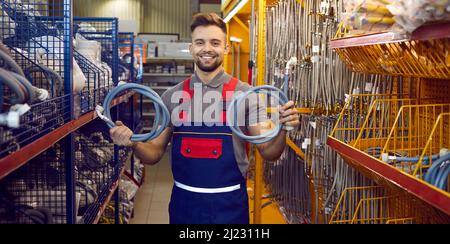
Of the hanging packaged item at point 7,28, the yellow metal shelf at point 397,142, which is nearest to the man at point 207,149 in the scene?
the yellow metal shelf at point 397,142

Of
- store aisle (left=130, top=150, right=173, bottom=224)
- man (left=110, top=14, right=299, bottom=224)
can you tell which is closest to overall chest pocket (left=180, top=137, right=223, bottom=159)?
man (left=110, top=14, right=299, bottom=224)

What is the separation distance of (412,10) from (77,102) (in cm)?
190

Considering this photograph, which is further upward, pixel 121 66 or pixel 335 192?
pixel 121 66

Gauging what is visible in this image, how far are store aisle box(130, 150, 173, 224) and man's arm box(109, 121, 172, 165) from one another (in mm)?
2865

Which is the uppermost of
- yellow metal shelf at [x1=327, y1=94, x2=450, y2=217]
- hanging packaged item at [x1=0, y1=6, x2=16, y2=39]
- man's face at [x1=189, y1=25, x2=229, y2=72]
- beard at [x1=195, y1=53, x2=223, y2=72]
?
hanging packaged item at [x1=0, y1=6, x2=16, y2=39]

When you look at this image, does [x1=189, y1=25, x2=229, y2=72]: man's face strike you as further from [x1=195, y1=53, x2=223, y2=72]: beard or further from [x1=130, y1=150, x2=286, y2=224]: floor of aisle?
[x1=130, y1=150, x2=286, y2=224]: floor of aisle

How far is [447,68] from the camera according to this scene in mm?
1658

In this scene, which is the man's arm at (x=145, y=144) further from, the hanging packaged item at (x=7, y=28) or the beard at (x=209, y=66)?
the hanging packaged item at (x=7, y=28)

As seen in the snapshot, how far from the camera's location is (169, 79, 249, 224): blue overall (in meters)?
2.47

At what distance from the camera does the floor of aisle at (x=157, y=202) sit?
5.11 metres

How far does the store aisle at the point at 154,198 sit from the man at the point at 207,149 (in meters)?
2.94

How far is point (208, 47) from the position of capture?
2488 mm
